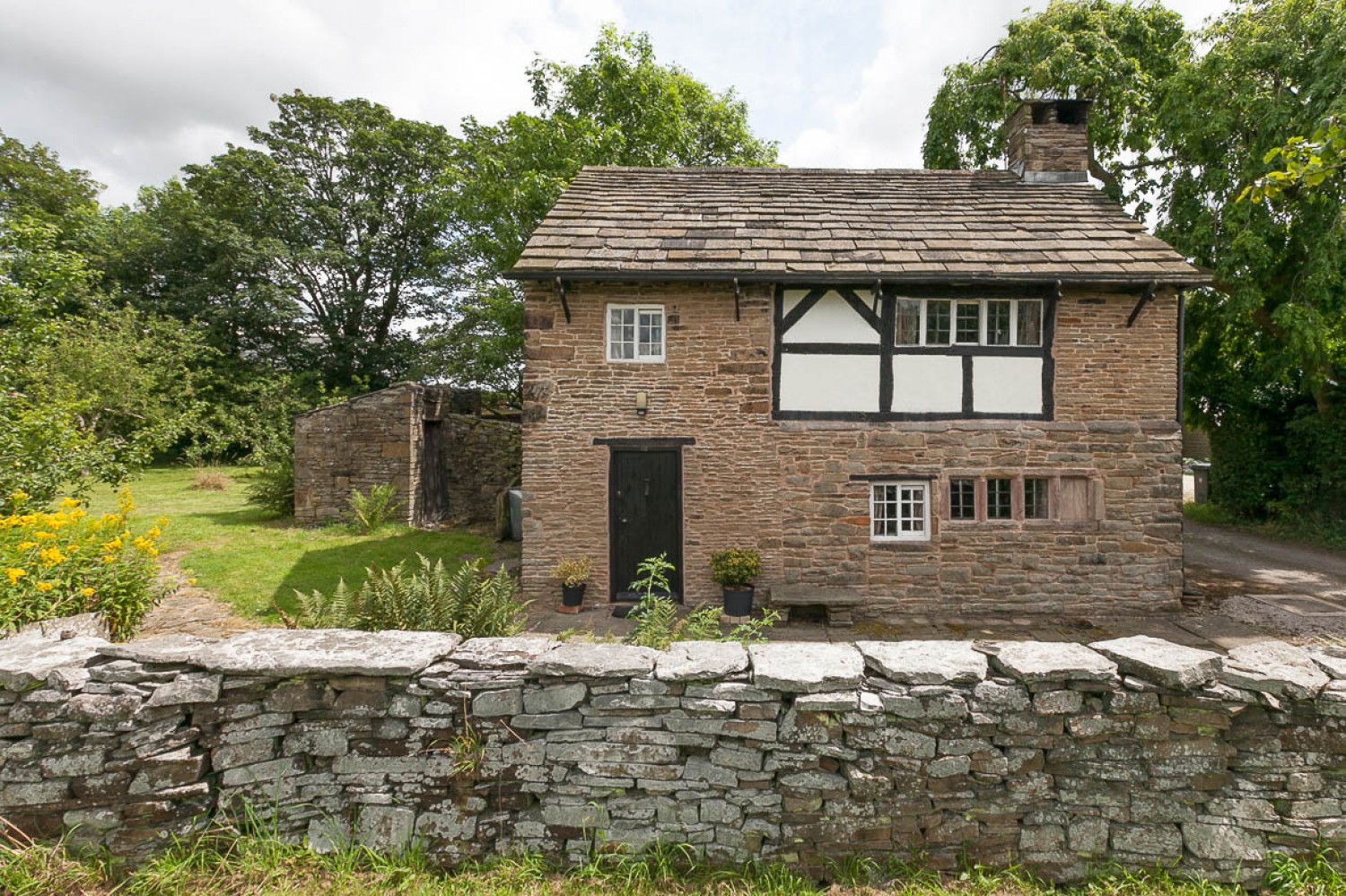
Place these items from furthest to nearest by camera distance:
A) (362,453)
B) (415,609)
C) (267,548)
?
(362,453), (267,548), (415,609)

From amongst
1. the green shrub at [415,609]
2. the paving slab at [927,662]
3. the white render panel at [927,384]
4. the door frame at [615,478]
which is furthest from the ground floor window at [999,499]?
the green shrub at [415,609]

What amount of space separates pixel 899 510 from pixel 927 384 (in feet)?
6.53

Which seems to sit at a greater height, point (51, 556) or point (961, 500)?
point (961, 500)

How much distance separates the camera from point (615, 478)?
8609mm

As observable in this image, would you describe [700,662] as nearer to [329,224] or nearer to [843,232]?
[843,232]

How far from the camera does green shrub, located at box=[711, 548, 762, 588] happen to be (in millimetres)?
8266

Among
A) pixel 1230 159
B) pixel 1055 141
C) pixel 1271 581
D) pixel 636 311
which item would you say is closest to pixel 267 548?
pixel 636 311

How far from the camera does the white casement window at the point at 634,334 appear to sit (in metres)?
8.58

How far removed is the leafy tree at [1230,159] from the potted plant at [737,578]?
36.2 feet

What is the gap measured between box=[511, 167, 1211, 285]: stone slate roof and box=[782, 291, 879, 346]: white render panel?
0.46 m

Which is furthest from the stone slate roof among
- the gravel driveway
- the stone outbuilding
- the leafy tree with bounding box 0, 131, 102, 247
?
the leafy tree with bounding box 0, 131, 102, 247

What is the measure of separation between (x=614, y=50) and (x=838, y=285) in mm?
12639

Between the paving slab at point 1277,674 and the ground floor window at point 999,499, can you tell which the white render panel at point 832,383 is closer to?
the ground floor window at point 999,499

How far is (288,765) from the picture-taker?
10.8ft
